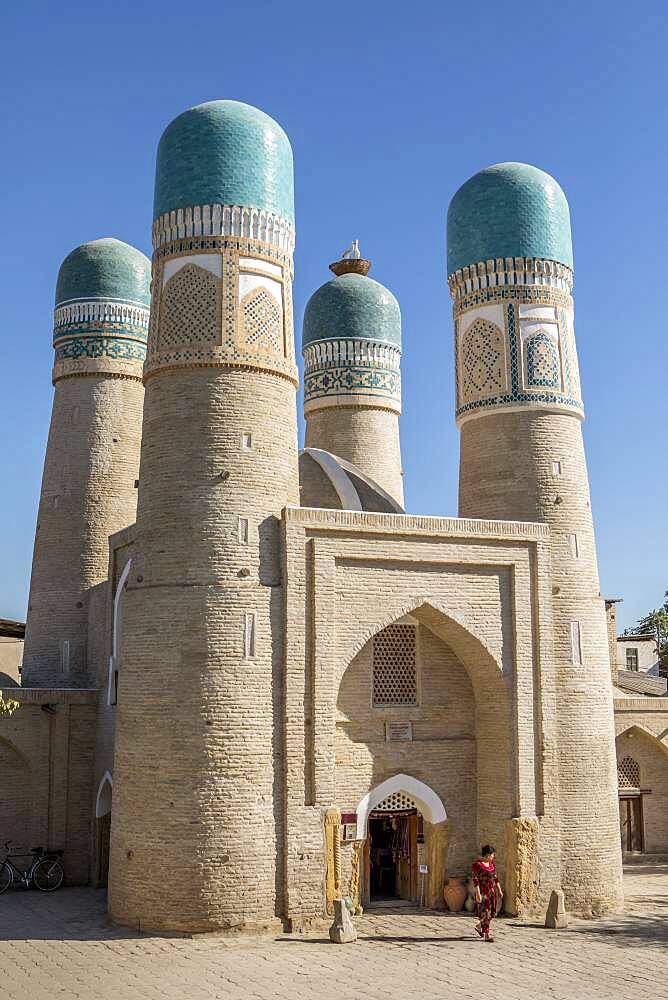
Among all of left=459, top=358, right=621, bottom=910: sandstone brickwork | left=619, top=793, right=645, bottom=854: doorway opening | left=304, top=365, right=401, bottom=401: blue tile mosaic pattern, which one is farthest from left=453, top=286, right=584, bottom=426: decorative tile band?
left=619, top=793, right=645, bottom=854: doorway opening

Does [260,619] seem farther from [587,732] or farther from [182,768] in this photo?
[587,732]

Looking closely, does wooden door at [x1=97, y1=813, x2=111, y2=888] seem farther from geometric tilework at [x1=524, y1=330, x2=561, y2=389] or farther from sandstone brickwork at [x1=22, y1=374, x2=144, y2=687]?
geometric tilework at [x1=524, y1=330, x2=561, y2=389]

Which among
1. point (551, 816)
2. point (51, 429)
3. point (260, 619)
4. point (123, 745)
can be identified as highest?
point (51, 429)

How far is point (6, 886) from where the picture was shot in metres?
15.7

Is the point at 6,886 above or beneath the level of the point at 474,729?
beneath

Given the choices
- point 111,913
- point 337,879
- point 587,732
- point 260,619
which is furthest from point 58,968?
point 587,732

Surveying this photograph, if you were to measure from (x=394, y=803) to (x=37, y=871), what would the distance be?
18.1ft

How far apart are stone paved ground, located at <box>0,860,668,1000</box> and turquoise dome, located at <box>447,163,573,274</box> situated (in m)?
9.47

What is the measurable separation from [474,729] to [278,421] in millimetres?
4992

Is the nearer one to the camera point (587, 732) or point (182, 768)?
point (182, 768)

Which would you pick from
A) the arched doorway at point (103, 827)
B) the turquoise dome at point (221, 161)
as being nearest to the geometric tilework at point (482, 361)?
the turquoise dome at point (221, 161)

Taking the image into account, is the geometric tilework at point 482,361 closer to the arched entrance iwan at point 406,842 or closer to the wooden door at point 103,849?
the arched entrance iwan at point 406,842

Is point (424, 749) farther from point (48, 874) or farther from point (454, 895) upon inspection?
point (48, 874)

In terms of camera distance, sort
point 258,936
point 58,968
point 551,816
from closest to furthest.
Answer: point 58,968, point 258,936, point 551,816
